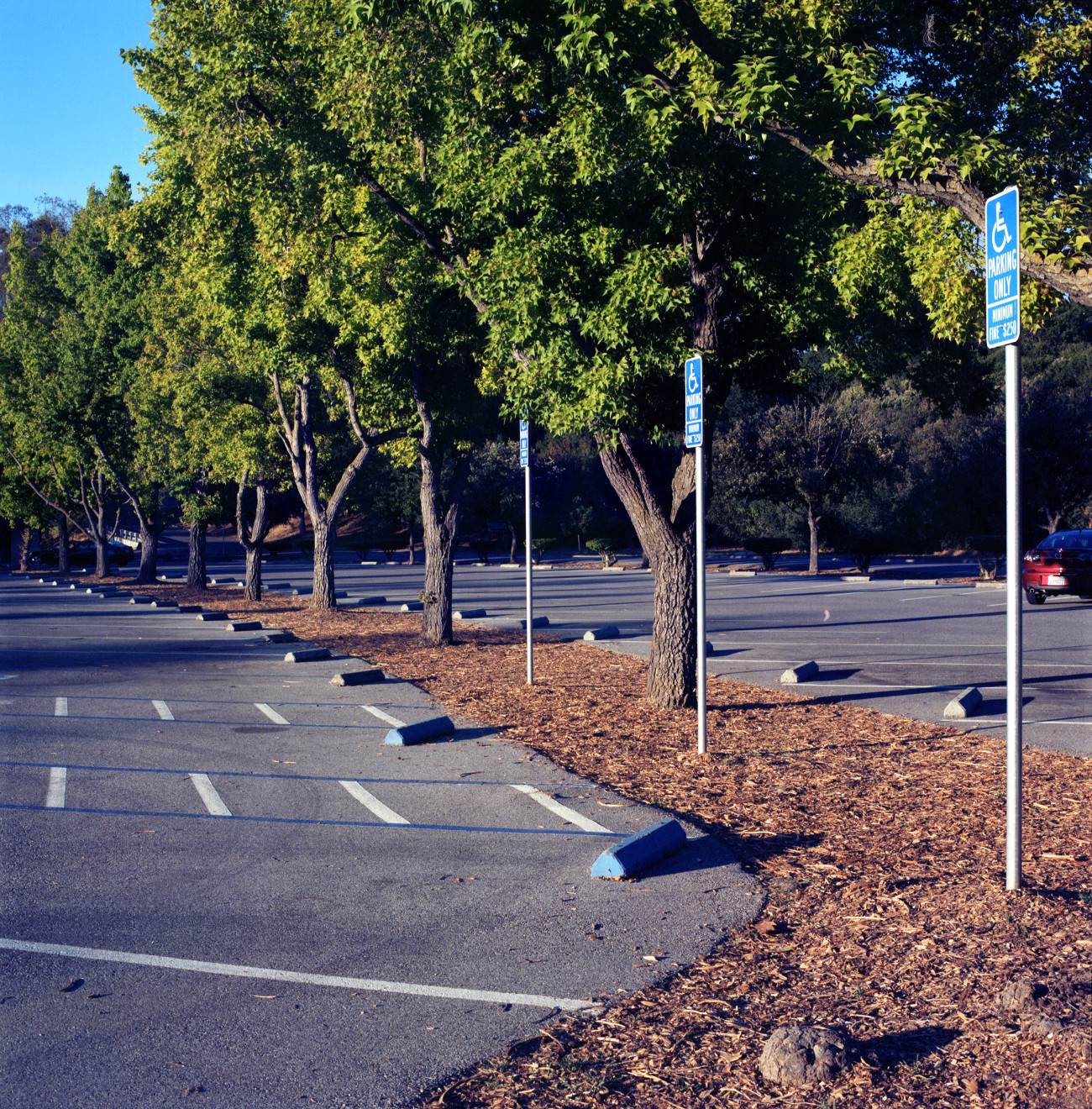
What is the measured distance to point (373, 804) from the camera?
728 centimetres

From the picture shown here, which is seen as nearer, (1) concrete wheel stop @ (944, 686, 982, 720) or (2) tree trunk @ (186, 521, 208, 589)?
(1) concrete wheel stop @ (944, 686, 982, 720)

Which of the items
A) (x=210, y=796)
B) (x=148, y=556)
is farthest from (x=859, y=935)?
(x=148, y=556)

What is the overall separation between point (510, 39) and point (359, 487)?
146 ft

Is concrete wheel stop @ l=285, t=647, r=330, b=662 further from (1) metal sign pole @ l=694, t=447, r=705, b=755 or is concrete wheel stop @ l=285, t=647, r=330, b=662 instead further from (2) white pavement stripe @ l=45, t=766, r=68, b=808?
(1) metal sign pole @ l=694, t=447, r=705, b=755

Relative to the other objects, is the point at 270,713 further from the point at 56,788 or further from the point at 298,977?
the point at 298,977

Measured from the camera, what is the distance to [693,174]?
370 inches

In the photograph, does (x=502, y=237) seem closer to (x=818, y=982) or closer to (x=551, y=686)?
(x=551, y=686)

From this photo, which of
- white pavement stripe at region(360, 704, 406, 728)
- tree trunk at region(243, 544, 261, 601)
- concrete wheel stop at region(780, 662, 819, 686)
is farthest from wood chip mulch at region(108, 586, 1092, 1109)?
tree trunk at region(243, 544, 261, 601)

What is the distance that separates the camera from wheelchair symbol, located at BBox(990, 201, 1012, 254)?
517 cm

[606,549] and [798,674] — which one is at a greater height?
[606,549]

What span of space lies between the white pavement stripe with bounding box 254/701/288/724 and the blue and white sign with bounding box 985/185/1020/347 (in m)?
7.75

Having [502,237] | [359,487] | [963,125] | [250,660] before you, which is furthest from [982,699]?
[359,487]

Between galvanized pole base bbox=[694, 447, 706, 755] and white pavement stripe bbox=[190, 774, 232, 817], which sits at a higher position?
galvanized pole base bbox=[694, 447, 706, 755]

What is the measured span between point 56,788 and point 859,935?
6066mm
